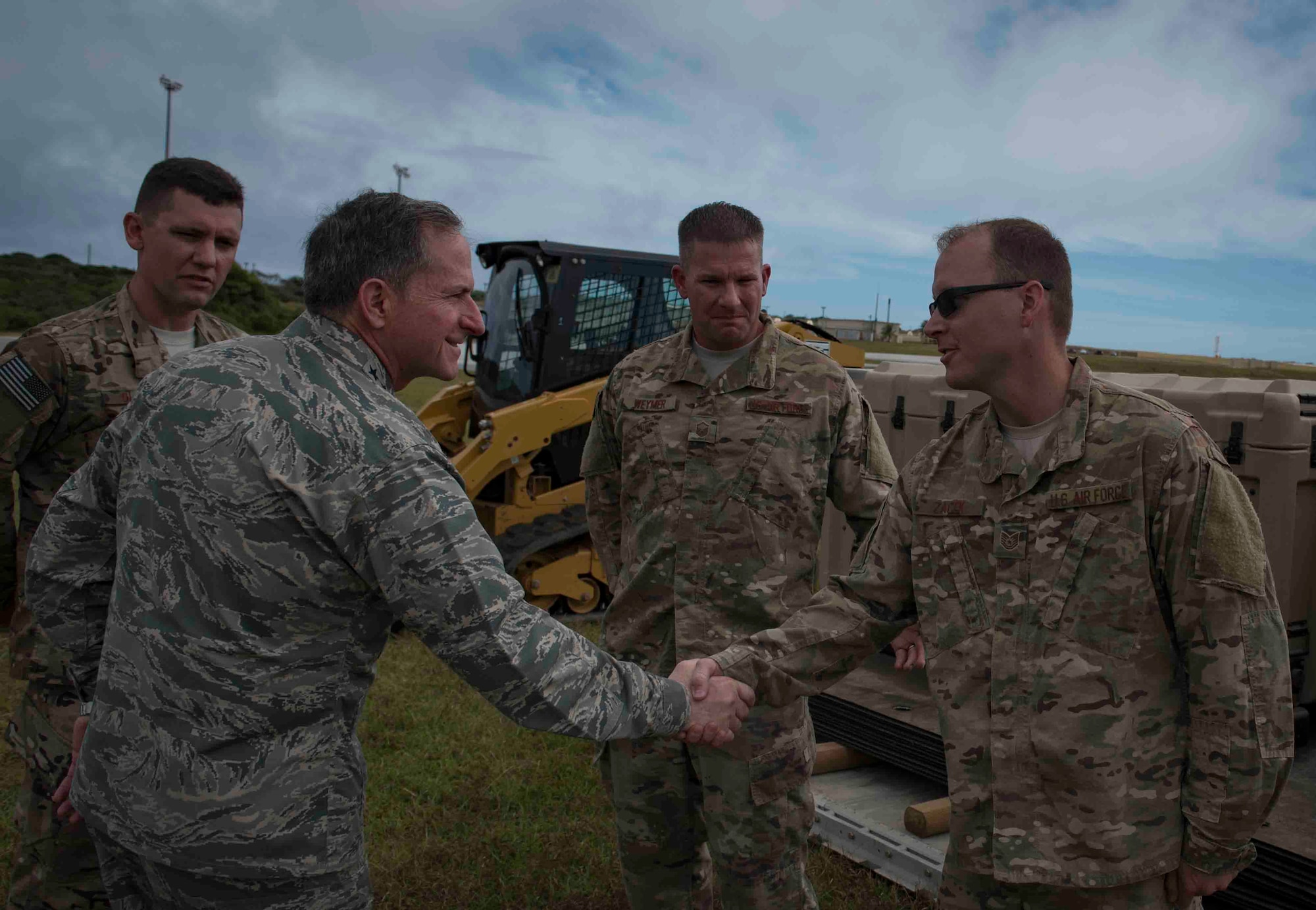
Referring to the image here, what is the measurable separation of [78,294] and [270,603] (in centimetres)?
4218

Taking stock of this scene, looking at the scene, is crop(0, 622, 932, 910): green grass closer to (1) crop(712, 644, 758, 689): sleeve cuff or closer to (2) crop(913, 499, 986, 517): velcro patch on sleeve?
(1) crop(712, 644, 758, 689): sleeve cuff

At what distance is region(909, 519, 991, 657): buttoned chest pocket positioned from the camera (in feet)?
7.16

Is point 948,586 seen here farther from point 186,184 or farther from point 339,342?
point 186,184

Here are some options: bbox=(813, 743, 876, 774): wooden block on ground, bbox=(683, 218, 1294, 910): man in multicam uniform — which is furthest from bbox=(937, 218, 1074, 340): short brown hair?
bbox=(813, 743, 876, 774): wooden block on ground

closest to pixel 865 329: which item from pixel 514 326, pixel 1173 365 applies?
pixel 1173 365

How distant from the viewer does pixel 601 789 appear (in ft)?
15.4

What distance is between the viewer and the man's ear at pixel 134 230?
3.07 metres

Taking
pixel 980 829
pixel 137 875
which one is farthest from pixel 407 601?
pixel 980 829

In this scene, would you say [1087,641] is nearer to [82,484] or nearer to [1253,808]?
[1253,808]

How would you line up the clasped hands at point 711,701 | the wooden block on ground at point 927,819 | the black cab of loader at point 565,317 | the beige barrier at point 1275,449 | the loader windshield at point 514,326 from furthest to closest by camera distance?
the loader windshield at point 514,326
the black cab of loader at point 565,317
the wooden block on ground at point 927,819
the beige barrier at point 1275,449
the clasped hands at point 711,701

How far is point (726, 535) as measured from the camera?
297cm

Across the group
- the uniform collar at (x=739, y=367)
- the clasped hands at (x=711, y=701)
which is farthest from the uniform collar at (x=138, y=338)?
the clasped hands at (x=711, y=701)

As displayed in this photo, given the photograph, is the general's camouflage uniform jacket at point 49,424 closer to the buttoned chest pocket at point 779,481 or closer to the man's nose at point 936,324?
the buttoned chest pocket at point 779,481

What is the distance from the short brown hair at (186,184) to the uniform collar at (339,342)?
137 centimetres
